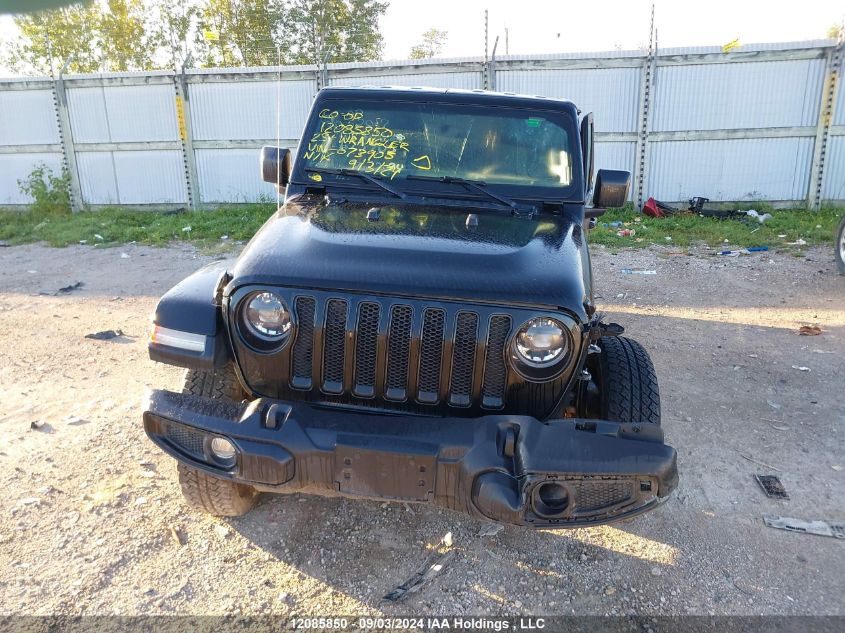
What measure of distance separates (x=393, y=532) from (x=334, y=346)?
41.6 inches

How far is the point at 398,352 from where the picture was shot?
8.05ft

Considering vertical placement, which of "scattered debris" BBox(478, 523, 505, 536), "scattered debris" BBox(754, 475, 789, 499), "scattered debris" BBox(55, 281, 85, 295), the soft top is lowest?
"scattered debris" BBox(754, 475, 789, 499)

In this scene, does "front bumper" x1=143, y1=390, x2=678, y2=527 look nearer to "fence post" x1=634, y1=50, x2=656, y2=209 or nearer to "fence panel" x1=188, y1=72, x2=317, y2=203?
"fence post" x1=634, y1=50, x2=656, y2=209

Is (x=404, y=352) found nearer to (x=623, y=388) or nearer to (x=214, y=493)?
(x=623, y=388)

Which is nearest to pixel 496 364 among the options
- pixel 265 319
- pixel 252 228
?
pixel 265 319

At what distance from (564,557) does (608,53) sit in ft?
31.8

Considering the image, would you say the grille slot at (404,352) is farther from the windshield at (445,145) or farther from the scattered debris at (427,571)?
the windshield at (445,145)

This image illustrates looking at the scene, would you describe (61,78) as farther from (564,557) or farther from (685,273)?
(564,557)

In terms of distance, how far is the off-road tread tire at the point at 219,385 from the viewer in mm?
2771

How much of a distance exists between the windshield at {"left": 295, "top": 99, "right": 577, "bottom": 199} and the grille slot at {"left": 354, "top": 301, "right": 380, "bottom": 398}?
127 centimetres

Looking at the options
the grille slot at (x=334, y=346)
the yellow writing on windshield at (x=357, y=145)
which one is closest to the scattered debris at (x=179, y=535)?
the grille slot at (x=334, y=346)

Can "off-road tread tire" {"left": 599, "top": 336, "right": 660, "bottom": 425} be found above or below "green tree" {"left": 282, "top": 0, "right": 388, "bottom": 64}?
below

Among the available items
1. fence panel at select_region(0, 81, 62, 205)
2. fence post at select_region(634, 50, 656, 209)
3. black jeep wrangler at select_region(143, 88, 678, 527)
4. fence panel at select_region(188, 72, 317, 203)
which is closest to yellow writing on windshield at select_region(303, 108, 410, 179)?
black jeep wrangler at select_region(143, 88, 678, 527)

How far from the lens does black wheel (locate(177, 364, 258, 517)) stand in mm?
2783
